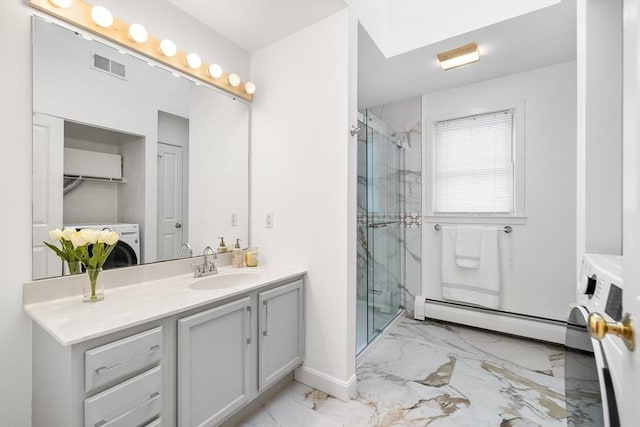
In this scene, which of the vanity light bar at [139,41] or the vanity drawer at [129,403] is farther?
the vanity light bar at [139,41]

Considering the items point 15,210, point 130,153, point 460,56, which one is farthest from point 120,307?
point 460,56

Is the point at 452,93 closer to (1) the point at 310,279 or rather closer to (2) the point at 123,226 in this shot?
(1) the point at 310,279

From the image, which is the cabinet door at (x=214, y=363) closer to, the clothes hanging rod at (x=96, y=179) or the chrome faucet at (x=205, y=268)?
the chrome faucet at (x=205, y=268)

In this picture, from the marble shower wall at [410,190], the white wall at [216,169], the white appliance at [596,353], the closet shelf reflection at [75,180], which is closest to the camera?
the white appliance at [596,353]

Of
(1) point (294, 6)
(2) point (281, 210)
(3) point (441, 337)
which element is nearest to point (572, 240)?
(3) point (441, 337)

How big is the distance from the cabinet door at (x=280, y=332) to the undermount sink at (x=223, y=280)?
179mm

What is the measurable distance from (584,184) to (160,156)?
85.8 inches

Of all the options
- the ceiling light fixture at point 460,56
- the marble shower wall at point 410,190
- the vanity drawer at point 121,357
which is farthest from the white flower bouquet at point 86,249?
the marble shower wall at point 410,190

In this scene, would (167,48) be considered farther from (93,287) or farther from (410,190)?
(410,190)

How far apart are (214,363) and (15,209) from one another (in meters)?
1.09

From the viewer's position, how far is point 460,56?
2324 mm

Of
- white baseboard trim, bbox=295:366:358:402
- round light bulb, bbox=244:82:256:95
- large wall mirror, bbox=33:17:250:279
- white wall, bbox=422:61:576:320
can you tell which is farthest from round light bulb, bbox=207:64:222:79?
white wall, bbox=422:61:576:320

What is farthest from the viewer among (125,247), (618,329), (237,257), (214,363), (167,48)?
(237,257)

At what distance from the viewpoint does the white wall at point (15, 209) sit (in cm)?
121
